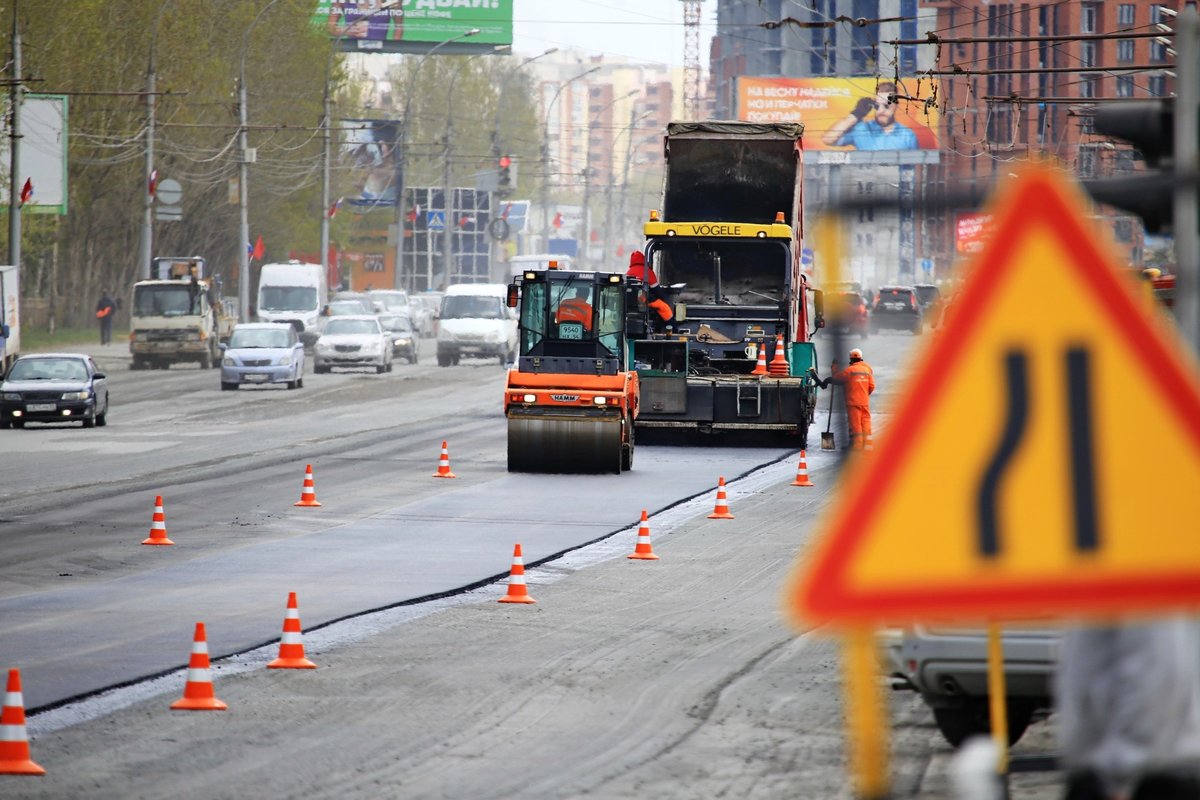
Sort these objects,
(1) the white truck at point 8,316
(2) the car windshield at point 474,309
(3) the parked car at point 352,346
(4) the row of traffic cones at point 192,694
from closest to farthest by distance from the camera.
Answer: (4) the row of traffic cones at point 192,694
(1) the white truck at point 8,316
(3) the parked car at point 352,346
(2) the car windshield at point 474,309

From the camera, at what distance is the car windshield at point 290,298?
2648 inches

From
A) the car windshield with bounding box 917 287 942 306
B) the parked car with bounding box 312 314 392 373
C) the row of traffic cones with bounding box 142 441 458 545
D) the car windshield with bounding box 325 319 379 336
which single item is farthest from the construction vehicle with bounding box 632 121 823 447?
the car windshield with bounding box 917 287 942 306

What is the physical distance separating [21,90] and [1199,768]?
49.8 m

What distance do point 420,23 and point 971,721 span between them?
8998 cm

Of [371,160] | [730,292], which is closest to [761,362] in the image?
[730,292]

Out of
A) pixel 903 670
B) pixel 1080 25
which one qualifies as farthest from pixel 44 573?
pixel 1080 25

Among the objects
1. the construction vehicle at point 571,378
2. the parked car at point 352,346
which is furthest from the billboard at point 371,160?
the construction vehicle at point 571,378

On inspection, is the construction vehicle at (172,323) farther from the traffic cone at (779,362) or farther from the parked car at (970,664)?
the parked car at (970,664)

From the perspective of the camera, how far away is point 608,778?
30.1ft

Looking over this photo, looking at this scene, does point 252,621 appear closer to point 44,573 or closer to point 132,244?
point 44,573

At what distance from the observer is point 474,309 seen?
5981cm

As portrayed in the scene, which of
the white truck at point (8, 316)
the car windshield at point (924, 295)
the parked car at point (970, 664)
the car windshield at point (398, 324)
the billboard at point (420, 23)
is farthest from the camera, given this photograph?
the billboard at point (420, 23)

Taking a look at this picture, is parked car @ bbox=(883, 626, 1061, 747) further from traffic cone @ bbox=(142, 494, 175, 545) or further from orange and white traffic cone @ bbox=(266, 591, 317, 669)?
traffic cone @ bbox=(142, 494, 175, 545)

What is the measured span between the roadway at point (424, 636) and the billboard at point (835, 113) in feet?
227
